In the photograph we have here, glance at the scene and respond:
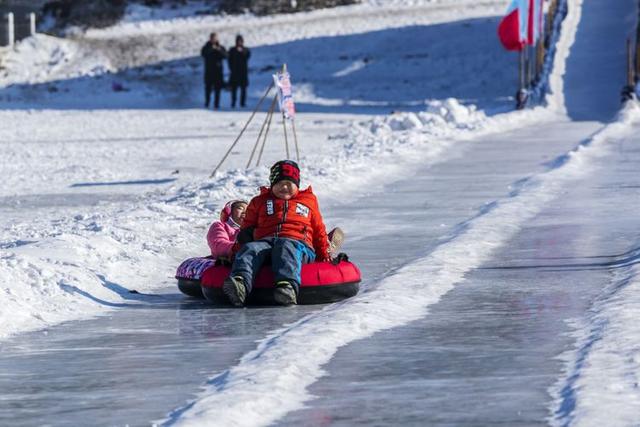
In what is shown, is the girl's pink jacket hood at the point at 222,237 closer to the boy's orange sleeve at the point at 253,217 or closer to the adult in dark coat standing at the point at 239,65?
the boy's orange sleeve at the point at 253,217

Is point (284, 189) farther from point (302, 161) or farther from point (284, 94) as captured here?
point (302, 161)

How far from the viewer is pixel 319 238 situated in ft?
35.9

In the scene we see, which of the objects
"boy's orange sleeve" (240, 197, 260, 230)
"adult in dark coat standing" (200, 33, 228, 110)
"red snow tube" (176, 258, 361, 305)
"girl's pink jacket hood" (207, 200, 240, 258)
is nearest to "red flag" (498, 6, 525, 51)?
"adult in dark coat standing" (200, 33, 228, 110)

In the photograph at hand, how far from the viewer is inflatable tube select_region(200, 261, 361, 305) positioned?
Answer: 1045 centimetres

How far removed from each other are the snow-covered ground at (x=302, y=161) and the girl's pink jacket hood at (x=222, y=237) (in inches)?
20.2

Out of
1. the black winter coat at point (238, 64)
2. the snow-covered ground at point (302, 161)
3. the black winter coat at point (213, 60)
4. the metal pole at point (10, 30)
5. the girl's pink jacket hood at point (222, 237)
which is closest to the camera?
the snow-covered ground at point (302, 161)

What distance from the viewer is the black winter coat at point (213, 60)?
1578 inches

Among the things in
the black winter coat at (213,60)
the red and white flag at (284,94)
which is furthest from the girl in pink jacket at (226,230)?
the black winter coat at (213,60)

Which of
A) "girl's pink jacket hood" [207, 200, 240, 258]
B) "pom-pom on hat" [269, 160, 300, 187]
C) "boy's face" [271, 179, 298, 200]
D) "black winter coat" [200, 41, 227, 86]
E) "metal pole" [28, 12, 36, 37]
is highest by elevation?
"metal pole" [28, 12, 36, 37]

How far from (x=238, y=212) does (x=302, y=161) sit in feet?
37.6

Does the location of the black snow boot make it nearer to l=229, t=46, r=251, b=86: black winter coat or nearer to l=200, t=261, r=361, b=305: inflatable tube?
l=200, t=261, r=361, b=305: inflatable tube

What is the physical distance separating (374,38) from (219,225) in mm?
43820

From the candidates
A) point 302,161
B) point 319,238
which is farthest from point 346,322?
point 302,161

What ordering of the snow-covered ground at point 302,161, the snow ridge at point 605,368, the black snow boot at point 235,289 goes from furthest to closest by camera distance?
the black snow boot at point 235,289 < the snow-covered ground at point 302,161 < the snow ridge at point 605,368
